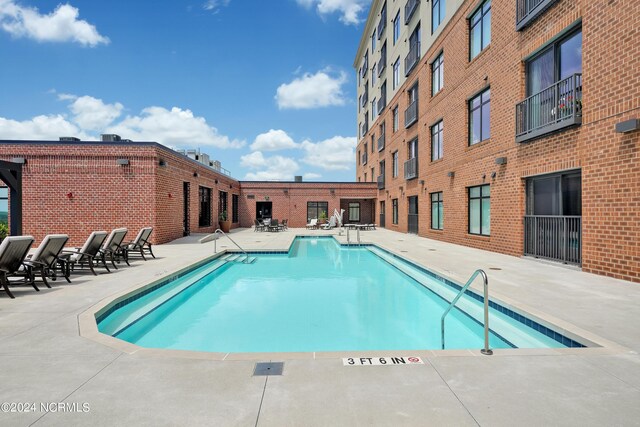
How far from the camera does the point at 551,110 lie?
825 centimetres

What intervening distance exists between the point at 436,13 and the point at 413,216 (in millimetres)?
10111

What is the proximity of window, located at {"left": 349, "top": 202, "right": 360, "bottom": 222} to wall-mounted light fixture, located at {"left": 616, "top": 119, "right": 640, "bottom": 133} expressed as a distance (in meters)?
24.9

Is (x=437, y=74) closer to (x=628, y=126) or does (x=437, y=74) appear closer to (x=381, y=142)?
(x=381, y=142)

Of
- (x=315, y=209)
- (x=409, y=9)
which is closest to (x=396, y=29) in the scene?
(x=409, y=9)

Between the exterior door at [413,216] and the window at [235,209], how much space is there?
13579 mm

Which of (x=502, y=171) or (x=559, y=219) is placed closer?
(x=559, y=219)

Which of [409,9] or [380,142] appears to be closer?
[409,9]

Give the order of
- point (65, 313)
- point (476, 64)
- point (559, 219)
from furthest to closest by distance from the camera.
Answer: point (476, 64) → point (559, 219) → point (65, 313)

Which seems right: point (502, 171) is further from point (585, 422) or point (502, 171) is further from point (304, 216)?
point (304, 216)

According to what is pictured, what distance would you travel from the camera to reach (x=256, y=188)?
27.8 meters

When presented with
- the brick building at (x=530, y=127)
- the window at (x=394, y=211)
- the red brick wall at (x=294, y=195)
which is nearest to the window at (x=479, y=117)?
the brick building at (x=530, y=127)

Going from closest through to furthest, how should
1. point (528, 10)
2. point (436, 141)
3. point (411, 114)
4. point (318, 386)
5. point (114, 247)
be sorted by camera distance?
point (318, 386) → point (114, 247) → point (528, 10) → point (436, 141) → point (411, 114)

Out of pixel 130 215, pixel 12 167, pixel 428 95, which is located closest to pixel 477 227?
pixel 428 95

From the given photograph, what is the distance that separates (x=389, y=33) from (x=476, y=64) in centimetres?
1387
